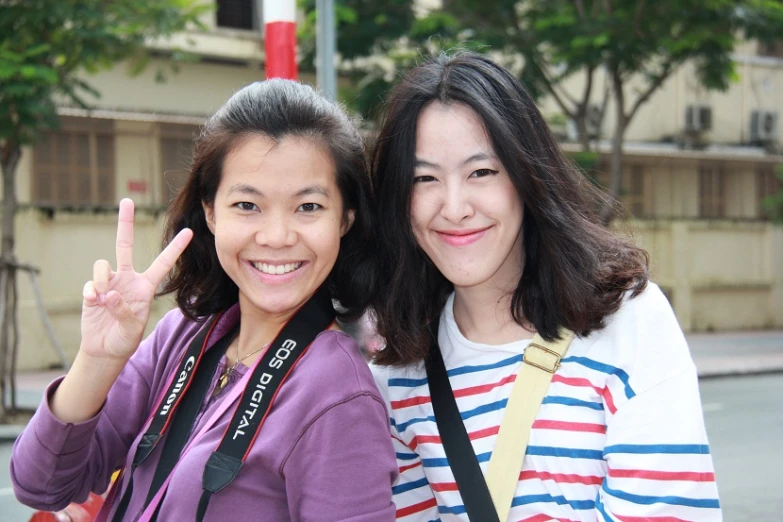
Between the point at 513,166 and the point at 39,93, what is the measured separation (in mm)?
7108

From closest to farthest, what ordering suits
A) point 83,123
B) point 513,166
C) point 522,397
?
1. point 522,397
2. point 513,166
3. point 83,123

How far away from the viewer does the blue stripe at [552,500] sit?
6.09ft

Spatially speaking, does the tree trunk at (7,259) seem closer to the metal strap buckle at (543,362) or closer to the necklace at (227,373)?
the necklace at (227,373)

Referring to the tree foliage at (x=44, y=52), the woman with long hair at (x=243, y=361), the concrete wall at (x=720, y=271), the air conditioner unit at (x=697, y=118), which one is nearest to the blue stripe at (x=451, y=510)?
the woman with long hair at (x=243, y=361)

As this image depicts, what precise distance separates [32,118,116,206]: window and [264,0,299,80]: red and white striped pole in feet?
37.8

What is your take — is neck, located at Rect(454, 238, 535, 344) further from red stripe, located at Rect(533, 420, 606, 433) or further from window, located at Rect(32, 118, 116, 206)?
window, located at Rect(32, 118, 116, 206)

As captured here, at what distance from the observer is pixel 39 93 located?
8180 mm

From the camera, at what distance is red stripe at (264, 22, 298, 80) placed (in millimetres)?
2945

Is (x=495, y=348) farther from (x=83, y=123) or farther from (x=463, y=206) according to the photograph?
(x=83, y=123)

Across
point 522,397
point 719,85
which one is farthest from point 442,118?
point 719,85

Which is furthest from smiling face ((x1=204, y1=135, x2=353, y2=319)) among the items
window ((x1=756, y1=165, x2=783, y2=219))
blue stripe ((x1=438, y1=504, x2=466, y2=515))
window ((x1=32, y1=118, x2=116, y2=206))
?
window ((x1=756, y1=165, x2=783, y2=219))

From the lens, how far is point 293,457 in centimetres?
170

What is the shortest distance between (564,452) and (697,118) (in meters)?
20.5

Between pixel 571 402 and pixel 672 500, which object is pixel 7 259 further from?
pixel 672 500
